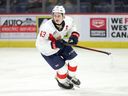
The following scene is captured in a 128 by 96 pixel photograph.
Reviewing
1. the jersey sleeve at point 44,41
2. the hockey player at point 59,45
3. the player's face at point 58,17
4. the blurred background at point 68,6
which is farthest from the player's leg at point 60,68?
the blurred background at point 68,6

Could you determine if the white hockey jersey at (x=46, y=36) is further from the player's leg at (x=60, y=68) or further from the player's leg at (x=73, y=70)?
the player's leg at (x=73, y=70)

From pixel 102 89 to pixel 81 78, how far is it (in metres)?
0.89

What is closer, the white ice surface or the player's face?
the player's face

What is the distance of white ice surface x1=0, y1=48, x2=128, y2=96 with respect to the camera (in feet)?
17.0

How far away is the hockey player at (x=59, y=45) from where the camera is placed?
16.5 feet

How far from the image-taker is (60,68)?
16.9 feet

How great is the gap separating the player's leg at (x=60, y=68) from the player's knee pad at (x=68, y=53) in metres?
0.05

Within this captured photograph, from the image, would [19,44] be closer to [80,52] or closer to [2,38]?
[2,38]

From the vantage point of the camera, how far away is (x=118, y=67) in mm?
7141

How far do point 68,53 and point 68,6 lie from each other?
557cm

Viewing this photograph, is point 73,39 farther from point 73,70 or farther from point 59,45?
point 73,70

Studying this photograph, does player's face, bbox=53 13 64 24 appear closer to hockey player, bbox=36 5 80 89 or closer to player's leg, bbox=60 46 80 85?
hockey player, bbox=36 5 80 89

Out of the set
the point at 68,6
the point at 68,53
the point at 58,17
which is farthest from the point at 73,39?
the point at 68,6

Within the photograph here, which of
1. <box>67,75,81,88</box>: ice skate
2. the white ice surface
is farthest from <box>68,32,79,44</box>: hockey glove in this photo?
the white ice surface
